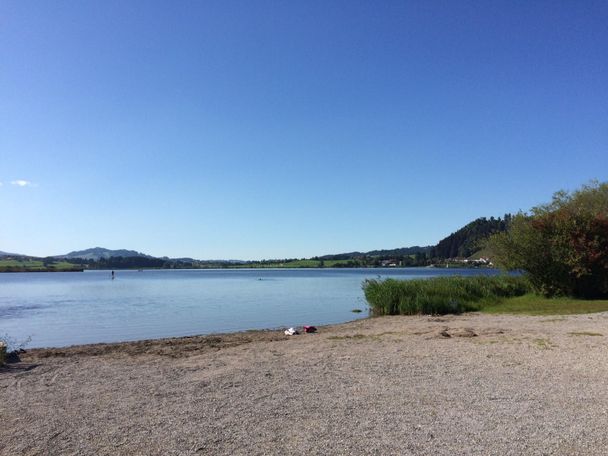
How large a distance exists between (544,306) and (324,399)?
64.6 ft

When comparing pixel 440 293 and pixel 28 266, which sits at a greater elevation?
pixel 28 266

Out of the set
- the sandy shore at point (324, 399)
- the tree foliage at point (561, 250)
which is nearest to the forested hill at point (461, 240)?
the tree foliage at point (561, 250)

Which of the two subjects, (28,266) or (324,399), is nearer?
(324,399)

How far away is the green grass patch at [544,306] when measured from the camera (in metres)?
22.2

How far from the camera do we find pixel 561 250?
27.4 meters

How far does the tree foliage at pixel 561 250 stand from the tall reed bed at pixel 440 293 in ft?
4.11

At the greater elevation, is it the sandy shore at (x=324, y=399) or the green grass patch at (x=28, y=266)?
the green grass patch at (x=28, y=266)

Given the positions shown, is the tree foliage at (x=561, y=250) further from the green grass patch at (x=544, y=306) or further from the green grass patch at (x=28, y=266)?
the green grass patch at (x=28, y=266)

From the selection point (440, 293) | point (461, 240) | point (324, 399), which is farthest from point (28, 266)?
point (324, 399)

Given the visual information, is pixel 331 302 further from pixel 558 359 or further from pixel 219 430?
pixel 219 430

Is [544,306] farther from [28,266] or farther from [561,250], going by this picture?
[28,266]

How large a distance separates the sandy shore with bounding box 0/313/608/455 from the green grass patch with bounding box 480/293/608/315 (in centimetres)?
832

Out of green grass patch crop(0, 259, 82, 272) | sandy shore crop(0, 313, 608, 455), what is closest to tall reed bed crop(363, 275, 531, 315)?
sandy shore crop(0, 313, 608, 455)

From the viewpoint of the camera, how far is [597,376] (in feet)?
30.6
